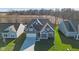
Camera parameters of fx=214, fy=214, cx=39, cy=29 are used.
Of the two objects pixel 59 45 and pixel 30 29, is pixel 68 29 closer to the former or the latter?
pixel 59 45

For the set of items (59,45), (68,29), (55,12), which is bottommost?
(59,45)

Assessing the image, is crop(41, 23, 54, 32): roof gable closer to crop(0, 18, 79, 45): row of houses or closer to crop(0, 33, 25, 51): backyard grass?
crop(0, 18, 79, 45): row of houses

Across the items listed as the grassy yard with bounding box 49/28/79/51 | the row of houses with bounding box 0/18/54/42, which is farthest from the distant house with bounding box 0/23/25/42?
the grassy yard with bounding box 49/28/79/51

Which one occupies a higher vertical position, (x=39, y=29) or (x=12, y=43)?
(x=39, y=29)

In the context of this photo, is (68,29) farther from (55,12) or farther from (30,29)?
(30,29)

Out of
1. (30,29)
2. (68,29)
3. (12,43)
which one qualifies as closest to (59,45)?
(68,29)

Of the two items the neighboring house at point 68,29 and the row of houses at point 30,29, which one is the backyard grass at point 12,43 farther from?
the neighboring house at point 68,29

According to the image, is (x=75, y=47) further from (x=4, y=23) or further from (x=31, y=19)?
(x=4, y=23)
